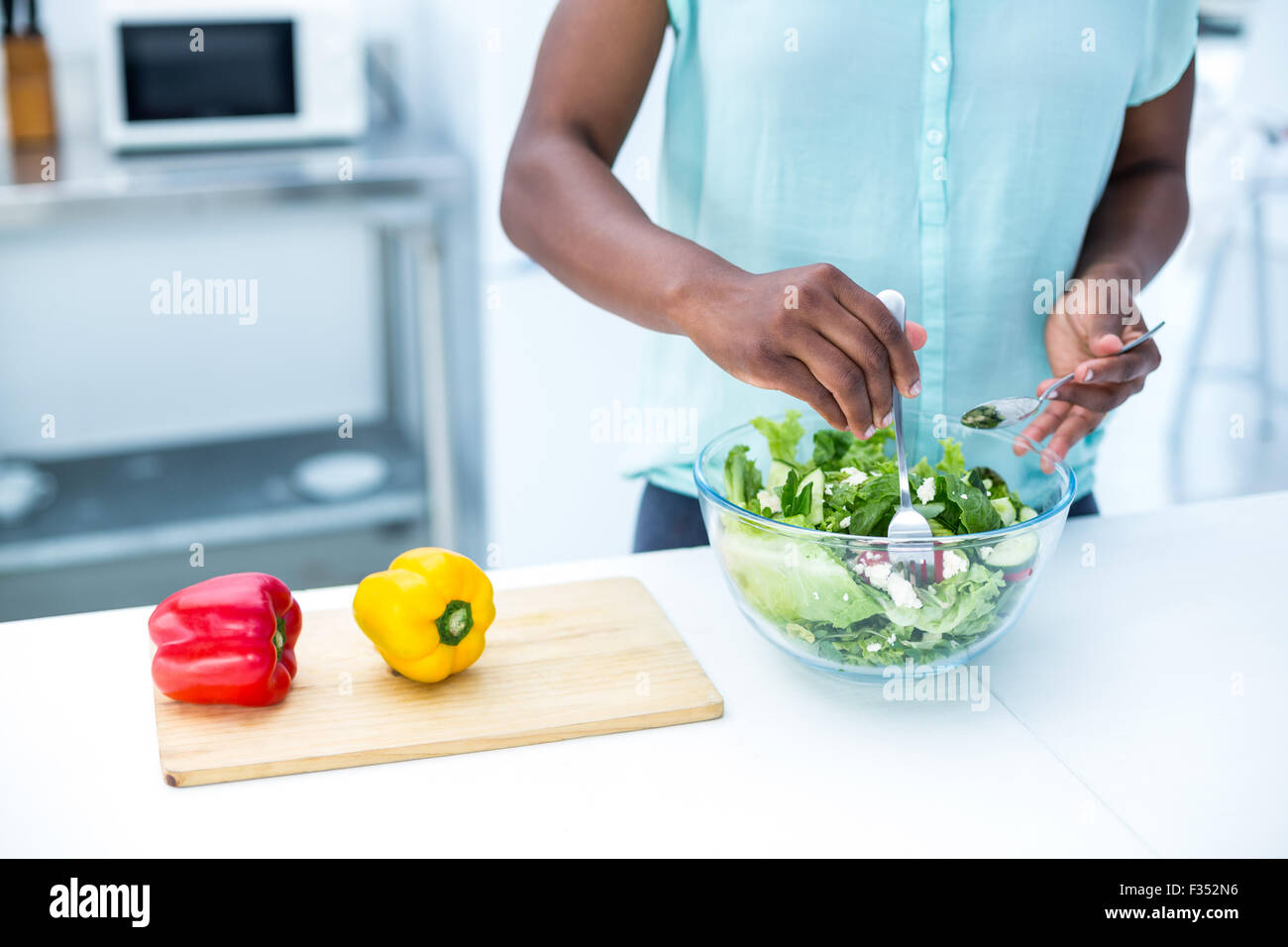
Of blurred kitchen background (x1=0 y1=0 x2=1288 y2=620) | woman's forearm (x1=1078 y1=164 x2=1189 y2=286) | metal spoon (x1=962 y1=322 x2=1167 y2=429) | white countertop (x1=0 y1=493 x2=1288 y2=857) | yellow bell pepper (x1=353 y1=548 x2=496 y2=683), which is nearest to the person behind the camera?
white countertop (x1=0 y1=493 x2=1288 y2=857)

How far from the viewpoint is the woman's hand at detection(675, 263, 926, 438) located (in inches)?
31.6

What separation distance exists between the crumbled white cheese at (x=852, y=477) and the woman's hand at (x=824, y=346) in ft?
0.20

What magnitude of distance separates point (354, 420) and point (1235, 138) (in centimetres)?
229

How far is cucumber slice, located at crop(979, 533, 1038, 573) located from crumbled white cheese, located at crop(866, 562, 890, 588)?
7 centimetres

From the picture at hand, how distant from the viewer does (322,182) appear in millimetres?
2078

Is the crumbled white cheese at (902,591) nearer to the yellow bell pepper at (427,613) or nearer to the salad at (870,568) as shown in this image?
the salad at (870,568)

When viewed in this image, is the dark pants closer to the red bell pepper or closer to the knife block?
the red bell pepper

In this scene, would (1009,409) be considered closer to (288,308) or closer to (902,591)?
(902,591)

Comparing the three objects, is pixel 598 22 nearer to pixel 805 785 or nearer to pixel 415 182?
pixel 805 785

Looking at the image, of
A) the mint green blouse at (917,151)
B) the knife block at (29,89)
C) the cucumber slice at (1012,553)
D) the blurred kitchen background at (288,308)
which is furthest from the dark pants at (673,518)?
the knife block at (29,89)

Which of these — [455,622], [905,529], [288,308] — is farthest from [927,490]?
[288,308]

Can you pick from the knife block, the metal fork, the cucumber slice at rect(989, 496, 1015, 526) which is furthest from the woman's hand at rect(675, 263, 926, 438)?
the knife block

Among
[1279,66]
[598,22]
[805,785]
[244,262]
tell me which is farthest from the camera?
[1279,66]
